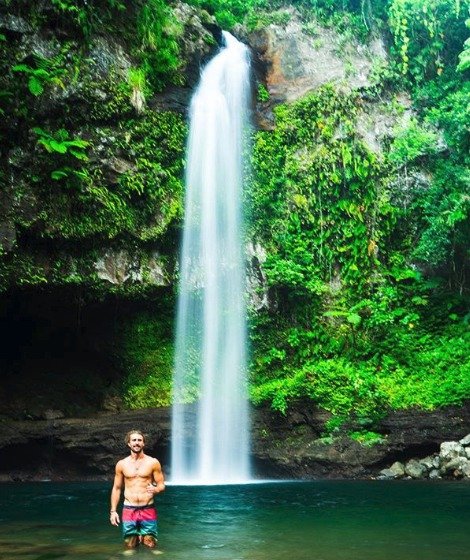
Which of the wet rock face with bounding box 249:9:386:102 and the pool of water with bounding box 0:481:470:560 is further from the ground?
the wet rock face with bounding box 249:9:386:102

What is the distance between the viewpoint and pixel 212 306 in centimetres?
1738

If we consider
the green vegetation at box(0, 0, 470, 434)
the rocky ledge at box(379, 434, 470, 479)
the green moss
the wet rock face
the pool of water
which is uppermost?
the wet rock face

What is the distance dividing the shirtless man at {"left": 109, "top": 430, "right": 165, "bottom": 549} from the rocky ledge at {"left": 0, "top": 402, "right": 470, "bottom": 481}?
9.36 metres

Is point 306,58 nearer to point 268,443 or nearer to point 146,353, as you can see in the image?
point 146,353

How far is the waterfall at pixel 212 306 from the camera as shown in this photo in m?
16.0

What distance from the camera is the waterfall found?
52.4 feet

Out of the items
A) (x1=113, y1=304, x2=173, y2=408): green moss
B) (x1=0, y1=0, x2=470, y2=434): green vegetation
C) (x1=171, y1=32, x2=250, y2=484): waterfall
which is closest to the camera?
(x1=0, y1=0, x2=470, y2=434): green vegetation

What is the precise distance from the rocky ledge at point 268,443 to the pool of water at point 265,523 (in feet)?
6.16

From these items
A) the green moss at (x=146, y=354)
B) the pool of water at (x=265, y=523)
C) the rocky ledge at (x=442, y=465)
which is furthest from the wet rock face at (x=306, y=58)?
the pool of water at (x=265, y=523)

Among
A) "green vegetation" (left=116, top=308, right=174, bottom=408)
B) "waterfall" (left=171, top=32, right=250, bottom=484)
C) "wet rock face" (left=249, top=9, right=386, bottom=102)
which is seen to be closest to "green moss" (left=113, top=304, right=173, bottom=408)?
"green vegetation" (left=116, top=308, right=174, bottom=408)

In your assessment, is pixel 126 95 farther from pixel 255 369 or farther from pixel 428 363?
pixel 428 363

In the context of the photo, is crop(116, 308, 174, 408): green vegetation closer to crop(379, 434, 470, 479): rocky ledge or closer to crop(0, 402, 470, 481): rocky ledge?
crop(0, 402, 470, 481): rocky ledge

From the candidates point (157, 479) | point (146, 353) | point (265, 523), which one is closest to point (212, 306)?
point (146, 353)

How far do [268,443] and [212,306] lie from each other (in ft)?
13.1
